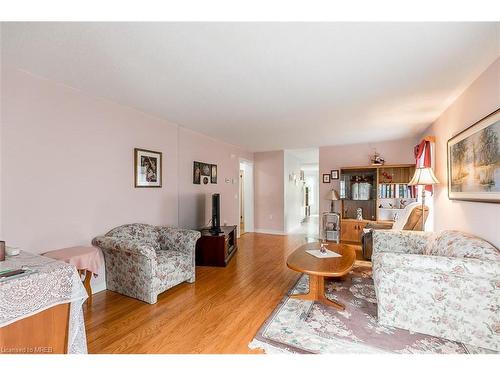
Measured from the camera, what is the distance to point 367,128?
3914 millimetres

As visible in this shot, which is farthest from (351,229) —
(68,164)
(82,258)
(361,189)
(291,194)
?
(68,164)

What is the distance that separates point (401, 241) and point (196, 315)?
101 inches

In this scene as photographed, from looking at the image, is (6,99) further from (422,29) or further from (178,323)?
(422,29)

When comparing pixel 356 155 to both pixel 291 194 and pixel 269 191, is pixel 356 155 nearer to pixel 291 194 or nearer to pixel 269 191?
pixel 291 194

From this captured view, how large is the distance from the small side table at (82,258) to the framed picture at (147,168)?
3.51ft

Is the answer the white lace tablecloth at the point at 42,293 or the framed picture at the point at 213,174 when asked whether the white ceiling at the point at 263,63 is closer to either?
the white lace tablecloth at the point at 42,293

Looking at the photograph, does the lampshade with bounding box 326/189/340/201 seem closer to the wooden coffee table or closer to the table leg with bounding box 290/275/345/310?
the wooden coffee table

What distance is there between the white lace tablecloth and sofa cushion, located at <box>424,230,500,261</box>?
2.89m

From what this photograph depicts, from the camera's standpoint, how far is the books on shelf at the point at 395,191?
4633 millimetres

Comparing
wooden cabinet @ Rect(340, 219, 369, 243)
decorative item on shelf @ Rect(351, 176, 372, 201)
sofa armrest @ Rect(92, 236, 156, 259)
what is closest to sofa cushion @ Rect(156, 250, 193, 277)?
sofa armrest @ Rect(92, 236, 156, 259)

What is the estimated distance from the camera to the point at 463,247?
193cm

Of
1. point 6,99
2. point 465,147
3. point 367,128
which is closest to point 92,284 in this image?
point 6,99
